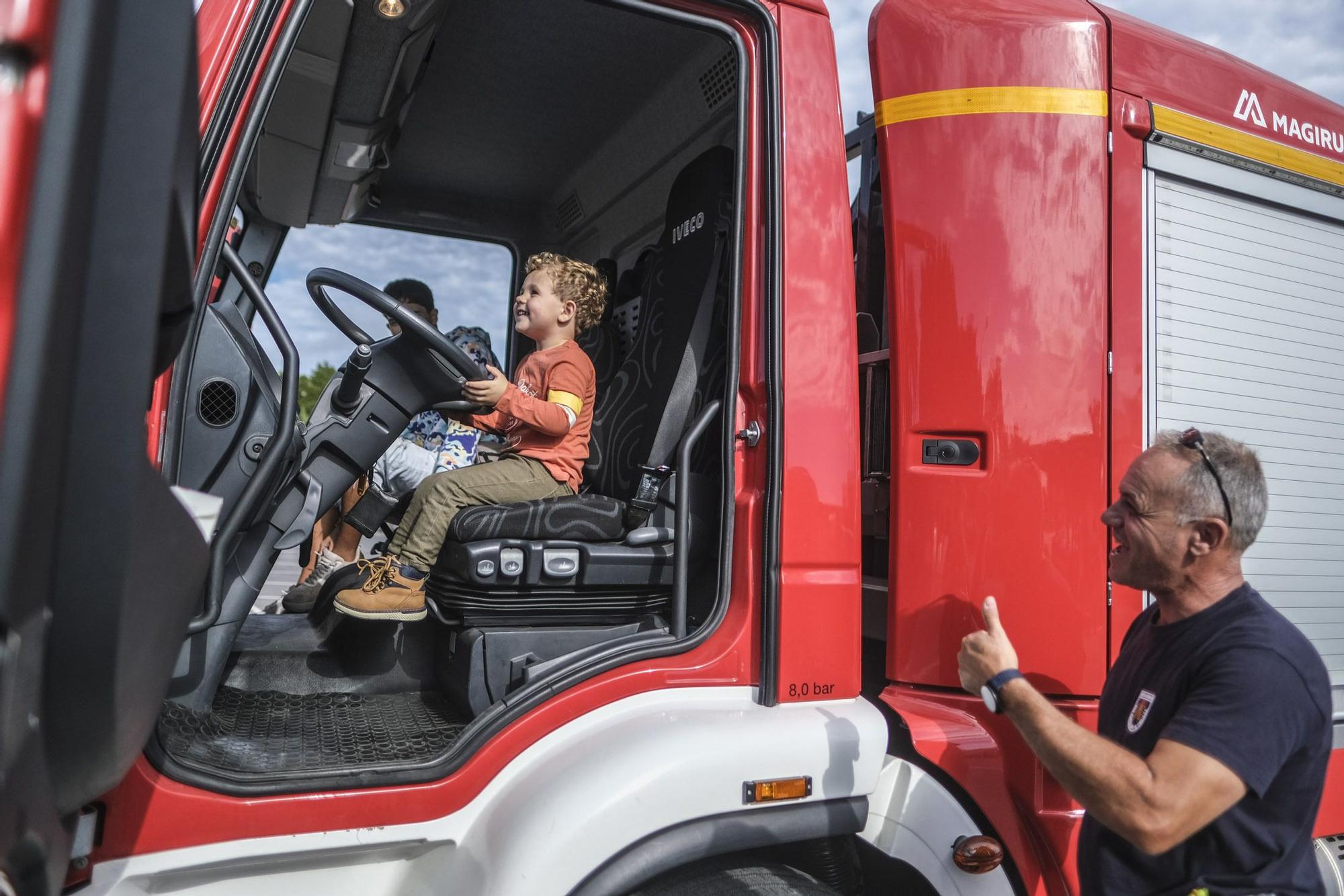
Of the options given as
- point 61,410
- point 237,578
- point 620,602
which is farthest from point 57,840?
point 620,602

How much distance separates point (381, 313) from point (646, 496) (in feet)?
2.38

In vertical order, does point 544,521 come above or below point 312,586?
above

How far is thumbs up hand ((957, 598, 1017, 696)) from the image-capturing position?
1.71 m

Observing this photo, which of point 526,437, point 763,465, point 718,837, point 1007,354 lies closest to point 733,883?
point 718,837

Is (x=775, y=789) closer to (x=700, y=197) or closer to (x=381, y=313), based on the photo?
(x=381, y=313)

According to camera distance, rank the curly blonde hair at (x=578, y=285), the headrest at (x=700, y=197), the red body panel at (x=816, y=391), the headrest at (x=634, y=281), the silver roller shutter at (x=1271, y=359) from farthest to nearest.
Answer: the headrest at (x=634, y=281) → the curly blonde hair at (x=578, y=285) → the headrest at (x=700, y=197) → the silver roller shutter at (x=1271, y=359) → the red body panel at (x=816, y=391)

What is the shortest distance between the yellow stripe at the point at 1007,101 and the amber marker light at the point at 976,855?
149 cm

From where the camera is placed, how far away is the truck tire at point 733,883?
62.7 inches

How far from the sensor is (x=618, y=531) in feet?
6.97

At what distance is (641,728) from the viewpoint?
5.27 ft

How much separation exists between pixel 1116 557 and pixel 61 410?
1.77 meters

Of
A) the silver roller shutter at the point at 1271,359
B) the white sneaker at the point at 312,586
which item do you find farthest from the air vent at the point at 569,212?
the silver roller shutter at the point at 1271,359

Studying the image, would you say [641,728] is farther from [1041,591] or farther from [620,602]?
[1041,591]

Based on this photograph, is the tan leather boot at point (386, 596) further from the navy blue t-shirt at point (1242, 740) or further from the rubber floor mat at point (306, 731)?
the navy blue t-shirt at point (1242, 740)
